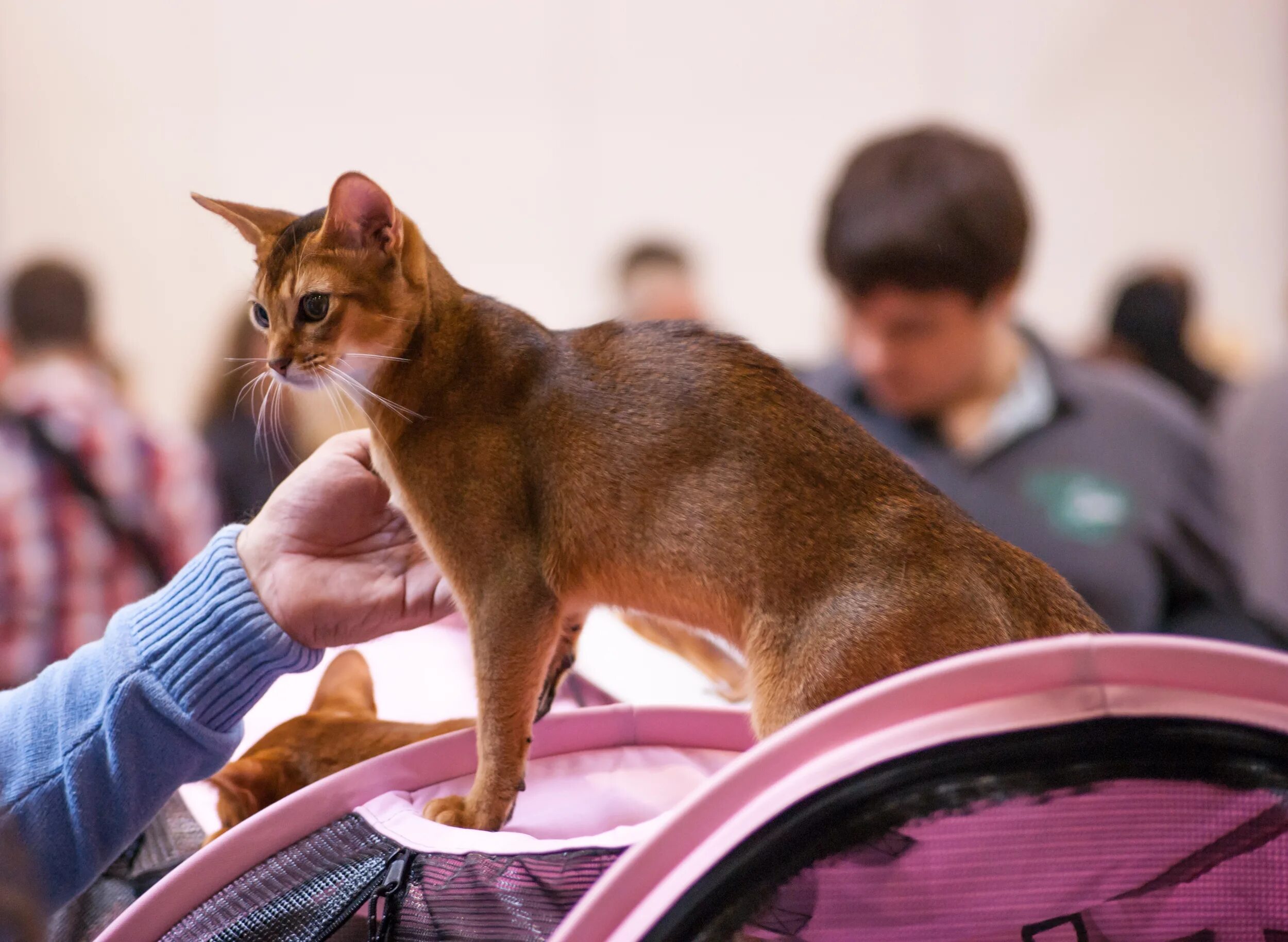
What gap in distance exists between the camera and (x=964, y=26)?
16.0 feet

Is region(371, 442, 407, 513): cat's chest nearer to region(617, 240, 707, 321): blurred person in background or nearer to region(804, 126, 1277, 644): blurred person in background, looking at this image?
region(804, 126, 1277, 644): blurred person in background

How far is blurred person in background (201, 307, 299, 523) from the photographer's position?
3.20 feet

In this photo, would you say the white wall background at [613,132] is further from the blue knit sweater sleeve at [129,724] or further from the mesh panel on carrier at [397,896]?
the mesh panel on carrier at [397,896]

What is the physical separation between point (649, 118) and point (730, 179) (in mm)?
577

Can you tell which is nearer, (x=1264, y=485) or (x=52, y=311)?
(x=52, y=311)

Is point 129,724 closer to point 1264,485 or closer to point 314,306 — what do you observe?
point 314,306

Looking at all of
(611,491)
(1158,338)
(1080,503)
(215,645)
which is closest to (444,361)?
(611,491)

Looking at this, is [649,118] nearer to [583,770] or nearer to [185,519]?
[185,519]

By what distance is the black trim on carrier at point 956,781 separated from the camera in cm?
56

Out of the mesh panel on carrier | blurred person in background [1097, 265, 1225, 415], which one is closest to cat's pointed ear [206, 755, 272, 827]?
the mesh panel on carrier

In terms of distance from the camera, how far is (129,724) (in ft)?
2.81

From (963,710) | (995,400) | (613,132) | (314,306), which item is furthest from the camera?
(613,132)

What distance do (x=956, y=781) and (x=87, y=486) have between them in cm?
118

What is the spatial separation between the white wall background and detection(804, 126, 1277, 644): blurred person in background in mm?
478
